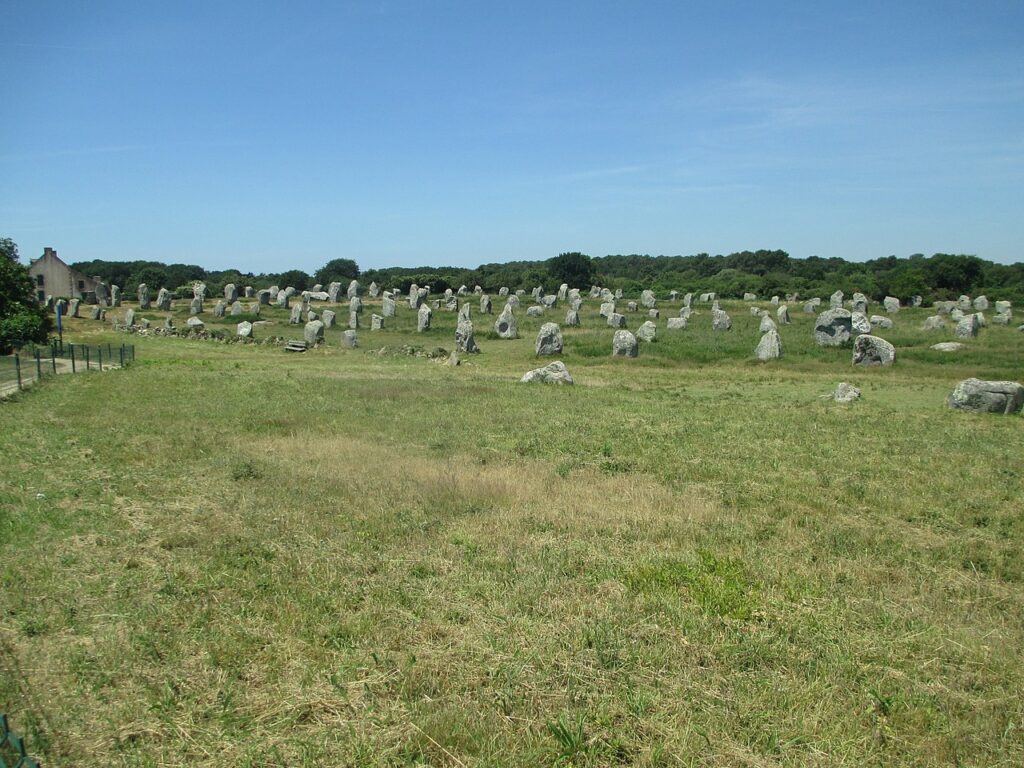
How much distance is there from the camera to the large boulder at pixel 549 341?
31891 millimetres

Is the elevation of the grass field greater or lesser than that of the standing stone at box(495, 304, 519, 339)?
lesser

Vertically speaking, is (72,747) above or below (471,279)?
below

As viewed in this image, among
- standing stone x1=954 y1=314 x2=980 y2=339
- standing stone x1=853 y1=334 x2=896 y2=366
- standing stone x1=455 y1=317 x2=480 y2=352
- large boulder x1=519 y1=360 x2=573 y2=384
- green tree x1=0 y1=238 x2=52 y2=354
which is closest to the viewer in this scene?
large boulder x1=519 y1=360 x2=573 y2=384

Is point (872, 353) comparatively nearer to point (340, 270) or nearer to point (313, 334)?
point (313, 334)

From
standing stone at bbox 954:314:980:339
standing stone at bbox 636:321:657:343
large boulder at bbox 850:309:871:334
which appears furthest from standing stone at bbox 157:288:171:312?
standing stone at bbox 954:314:980:339

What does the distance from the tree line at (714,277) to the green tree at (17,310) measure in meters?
30.0

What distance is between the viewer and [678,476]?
11172 mm

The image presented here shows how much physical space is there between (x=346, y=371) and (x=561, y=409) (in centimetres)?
1132

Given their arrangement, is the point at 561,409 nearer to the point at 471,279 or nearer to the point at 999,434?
the point at 999,434

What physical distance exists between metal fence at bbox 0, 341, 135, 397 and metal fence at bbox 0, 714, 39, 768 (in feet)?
55.6

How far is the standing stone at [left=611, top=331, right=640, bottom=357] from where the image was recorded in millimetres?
30961

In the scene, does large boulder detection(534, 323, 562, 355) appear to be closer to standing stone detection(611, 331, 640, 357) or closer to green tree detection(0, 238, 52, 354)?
standing stone detection(611, 331, 640, 357)

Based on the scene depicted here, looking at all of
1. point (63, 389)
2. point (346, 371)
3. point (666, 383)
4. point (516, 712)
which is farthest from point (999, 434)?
point (63, 389)

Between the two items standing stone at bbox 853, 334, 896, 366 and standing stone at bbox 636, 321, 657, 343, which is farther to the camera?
standing stone at bbox 636, 321, 657, 343
